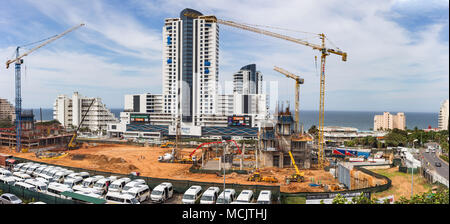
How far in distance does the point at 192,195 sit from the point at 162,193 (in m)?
0.96

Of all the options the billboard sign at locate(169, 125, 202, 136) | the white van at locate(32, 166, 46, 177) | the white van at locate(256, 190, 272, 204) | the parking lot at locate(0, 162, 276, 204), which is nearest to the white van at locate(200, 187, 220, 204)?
the parking lot at locate(0, 162, 276, 204)

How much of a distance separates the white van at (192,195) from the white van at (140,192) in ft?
4.17

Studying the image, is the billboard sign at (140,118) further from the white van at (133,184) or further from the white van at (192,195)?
the white van at (192,195)

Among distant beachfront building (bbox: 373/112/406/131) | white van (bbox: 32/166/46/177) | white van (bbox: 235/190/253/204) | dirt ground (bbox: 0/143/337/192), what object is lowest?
dirt ground (bbox: 0/143/337/192)

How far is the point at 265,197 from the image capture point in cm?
652

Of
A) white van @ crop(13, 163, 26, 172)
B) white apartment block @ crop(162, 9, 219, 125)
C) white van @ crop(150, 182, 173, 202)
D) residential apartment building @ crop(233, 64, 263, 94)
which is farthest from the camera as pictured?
residential apartment building @ crop(233, 64, 263, 94)

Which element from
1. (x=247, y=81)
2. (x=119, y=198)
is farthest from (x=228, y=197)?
(x=247, y=81)

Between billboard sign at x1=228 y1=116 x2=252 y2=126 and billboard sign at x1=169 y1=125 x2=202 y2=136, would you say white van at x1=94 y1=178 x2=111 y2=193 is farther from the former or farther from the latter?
billboard sign at x1=228 y1=116 x2=252 y2=126

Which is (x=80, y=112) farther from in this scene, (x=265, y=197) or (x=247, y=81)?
(x=247, y=81)

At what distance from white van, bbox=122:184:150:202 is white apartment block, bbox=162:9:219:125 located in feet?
73.0

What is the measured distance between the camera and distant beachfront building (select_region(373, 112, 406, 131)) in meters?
34.2

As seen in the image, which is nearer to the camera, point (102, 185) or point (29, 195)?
point (29, 195)

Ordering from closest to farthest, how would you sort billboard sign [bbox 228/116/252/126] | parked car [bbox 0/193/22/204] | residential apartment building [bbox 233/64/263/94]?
parked car [bbox 0/193/22/204] → billboard sign [bbox 228/116/252/126] → residential apartment building [bbox 233/64/263/94]

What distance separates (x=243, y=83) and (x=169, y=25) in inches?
764
